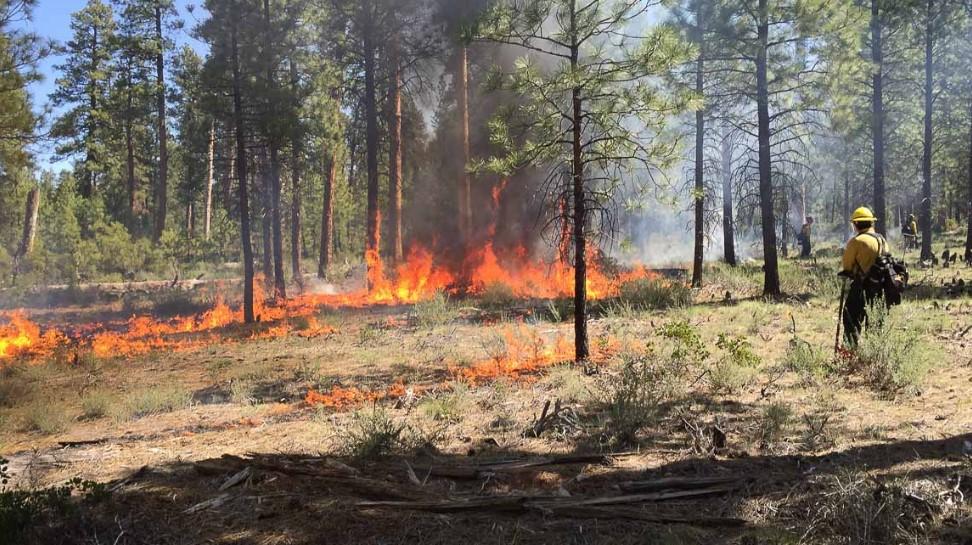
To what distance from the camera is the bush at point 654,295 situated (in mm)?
13891

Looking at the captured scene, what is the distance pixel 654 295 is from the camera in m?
14.2

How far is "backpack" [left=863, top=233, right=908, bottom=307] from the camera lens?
6.99 metres

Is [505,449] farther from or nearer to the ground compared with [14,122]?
nearer to the ground

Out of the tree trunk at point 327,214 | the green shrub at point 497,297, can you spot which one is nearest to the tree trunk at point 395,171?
the green shrub at point 497,297

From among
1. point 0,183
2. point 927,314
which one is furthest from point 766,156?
point 0,183

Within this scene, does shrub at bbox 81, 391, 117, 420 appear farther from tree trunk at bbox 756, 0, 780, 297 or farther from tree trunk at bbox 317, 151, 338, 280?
tree trunk at bbox 317, 151, 338, 280

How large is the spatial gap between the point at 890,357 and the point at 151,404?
10.1m

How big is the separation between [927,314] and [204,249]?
30841 millimetres

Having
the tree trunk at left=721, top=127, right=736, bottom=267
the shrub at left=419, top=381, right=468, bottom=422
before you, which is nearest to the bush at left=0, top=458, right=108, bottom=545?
the shrub at left=419, top=381, right=468, bottom=422

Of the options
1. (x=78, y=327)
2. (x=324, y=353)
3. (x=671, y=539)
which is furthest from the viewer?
(x=78, y=327)

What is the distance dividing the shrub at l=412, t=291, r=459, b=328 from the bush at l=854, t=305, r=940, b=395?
30.3 feet

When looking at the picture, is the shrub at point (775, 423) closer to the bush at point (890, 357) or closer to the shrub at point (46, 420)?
the bush at point (890, 357)

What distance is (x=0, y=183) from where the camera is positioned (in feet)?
87.8

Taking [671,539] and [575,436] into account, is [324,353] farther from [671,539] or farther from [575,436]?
[671,539]
